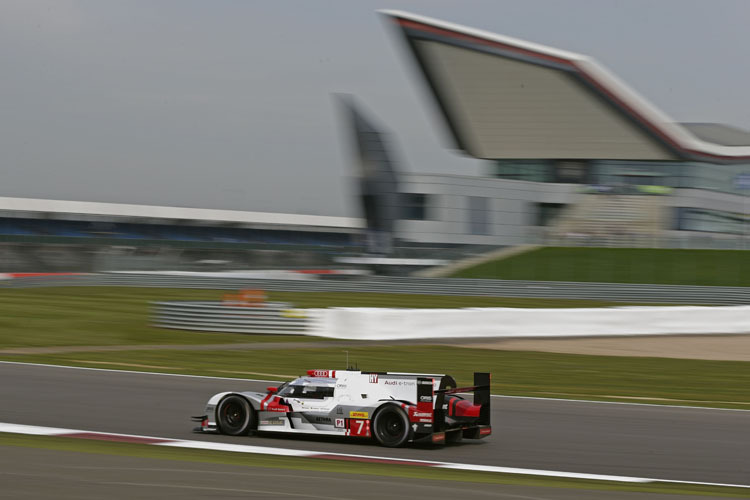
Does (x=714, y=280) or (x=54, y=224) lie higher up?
(x=54, y=224)

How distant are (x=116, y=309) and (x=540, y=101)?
49052 millimetres

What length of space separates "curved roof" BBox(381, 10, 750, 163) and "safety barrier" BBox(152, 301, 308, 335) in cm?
4779

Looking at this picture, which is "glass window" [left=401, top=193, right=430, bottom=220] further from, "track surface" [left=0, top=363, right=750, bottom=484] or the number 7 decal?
the number 7 decal

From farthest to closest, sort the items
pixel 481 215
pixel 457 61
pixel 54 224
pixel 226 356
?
pixel 54 224 → pixel 457 61 → pixel 481 215 → pixel 226 356

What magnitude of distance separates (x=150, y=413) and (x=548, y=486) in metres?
5.36

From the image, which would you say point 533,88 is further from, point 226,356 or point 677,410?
point 677,410

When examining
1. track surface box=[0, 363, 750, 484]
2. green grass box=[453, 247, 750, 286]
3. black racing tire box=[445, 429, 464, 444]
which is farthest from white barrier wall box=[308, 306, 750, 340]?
green grass box=[453, 247, 750, 286]

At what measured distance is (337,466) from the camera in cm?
760

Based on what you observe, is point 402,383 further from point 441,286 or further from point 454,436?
point 441,286

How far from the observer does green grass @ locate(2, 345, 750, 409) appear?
47.9 feet

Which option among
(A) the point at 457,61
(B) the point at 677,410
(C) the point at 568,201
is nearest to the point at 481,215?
(C) the point at 568,201

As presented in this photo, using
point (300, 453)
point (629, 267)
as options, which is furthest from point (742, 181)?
point (300, 453)

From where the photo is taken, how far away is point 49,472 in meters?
6.54

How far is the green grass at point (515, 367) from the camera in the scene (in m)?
14.6
